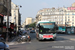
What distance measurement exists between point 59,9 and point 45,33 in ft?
326

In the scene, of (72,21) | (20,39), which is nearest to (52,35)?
(20,39)

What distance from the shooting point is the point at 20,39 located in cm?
2398

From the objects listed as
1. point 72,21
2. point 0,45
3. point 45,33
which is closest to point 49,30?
point 45,33

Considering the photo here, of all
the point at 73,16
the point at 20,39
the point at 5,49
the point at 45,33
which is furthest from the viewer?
the point at 73,16

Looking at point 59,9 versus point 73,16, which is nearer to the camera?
point 73,16

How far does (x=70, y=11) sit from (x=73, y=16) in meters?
4.37

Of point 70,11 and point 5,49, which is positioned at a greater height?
point 70,11

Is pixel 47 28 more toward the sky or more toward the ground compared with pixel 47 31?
more toward the sky

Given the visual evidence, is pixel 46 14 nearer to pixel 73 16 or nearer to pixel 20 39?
pixel 73 16

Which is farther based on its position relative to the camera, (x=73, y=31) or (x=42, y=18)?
(x=42, y=18)

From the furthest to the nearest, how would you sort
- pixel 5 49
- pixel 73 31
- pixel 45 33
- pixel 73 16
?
1. pixel 73 16
2. pixel 73 31
3. pixel 45 33
4. pixel 5 49

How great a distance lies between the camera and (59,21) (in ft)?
375

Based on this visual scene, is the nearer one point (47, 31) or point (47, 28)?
point (47, 31)

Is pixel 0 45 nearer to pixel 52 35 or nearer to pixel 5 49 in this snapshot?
pixel 5 49
